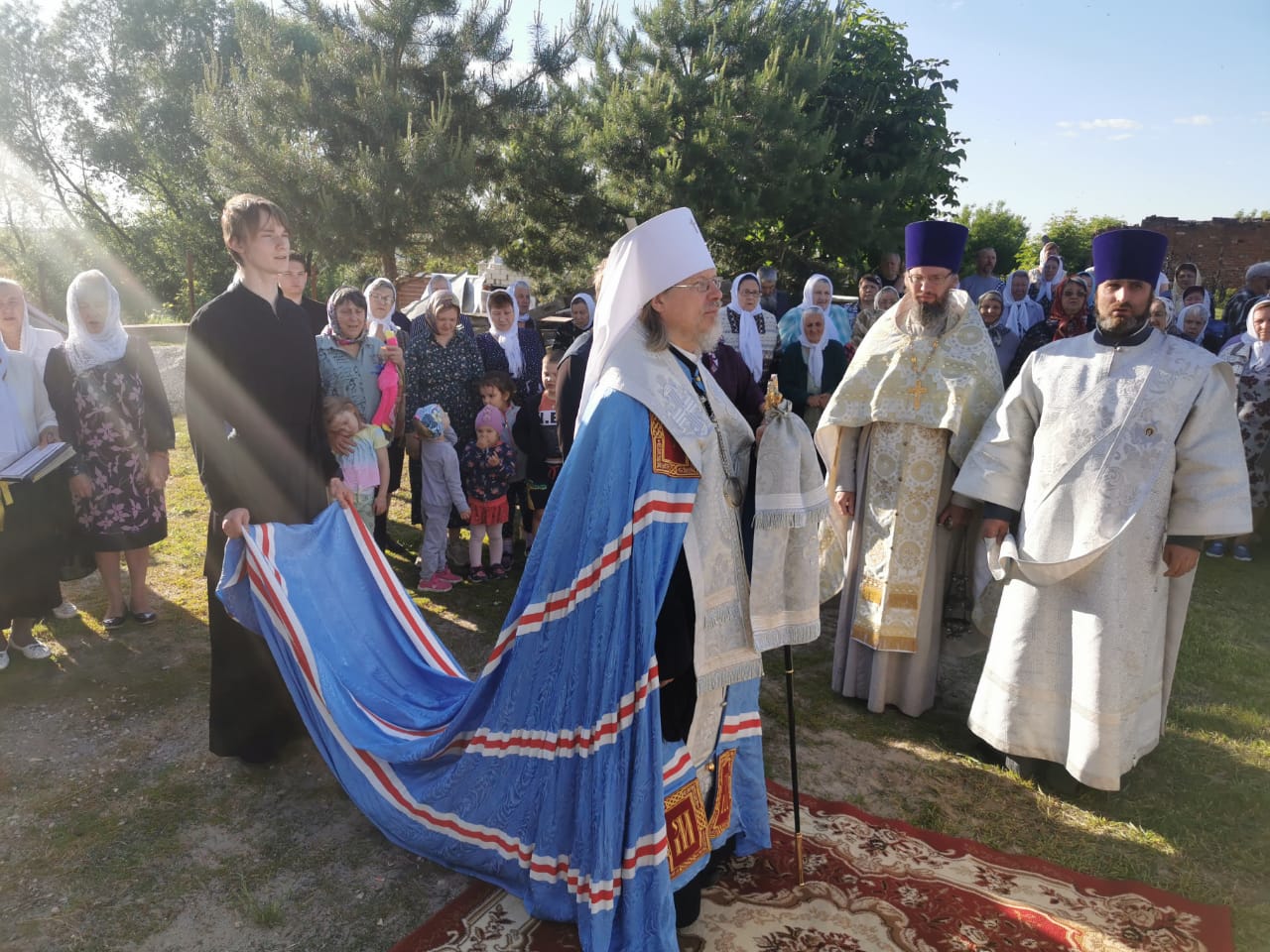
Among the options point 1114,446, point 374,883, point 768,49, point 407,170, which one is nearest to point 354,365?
point 374,883

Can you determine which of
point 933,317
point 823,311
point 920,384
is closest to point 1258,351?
point 823,311

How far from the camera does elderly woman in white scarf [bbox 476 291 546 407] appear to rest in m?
6.73

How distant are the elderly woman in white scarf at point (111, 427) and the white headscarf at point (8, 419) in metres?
0.19

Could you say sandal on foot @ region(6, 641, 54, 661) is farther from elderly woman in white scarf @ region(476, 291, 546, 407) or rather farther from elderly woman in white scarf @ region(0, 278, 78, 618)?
elderly woman in white scarf @ region(476, 291, 546, 407)

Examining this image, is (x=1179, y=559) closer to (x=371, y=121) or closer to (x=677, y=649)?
(x=677, y=649)

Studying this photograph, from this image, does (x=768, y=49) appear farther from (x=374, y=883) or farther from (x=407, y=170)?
(x=374, y=883)

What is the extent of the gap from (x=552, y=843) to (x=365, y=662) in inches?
46.8

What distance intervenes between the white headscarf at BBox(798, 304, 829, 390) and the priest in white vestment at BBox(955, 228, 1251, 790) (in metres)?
2.97

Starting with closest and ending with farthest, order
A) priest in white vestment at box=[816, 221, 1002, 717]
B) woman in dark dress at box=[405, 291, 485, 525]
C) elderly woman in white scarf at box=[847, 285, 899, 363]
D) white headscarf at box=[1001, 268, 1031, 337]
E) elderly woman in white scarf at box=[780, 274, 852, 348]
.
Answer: priest in white vestment at box=[816, 221, 1002, 717], woman in dark dress at box=[405, 291, 485, 525], elderly woman in white scarf at box=[780, 274, 852, 348], elderly woman in white scarf at box=[847, 285, 899, 363], white headscarf at box=[1001, 268, 1031, 337]

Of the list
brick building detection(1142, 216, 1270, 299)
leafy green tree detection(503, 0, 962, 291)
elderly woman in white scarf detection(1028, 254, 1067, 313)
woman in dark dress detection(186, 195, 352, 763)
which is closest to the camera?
woman in dark dress detection(186, 195, 352, 763)

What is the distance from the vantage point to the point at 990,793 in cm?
367

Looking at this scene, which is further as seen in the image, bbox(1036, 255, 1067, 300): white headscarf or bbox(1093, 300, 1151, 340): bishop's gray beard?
bbox(1036, 255, 1067, 300): white headscarf

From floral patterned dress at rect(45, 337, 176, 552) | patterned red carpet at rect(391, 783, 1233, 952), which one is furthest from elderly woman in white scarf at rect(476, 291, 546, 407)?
patterned red carpet at rect(391, 783, 1233, 952)

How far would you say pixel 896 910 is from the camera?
2.88 m
